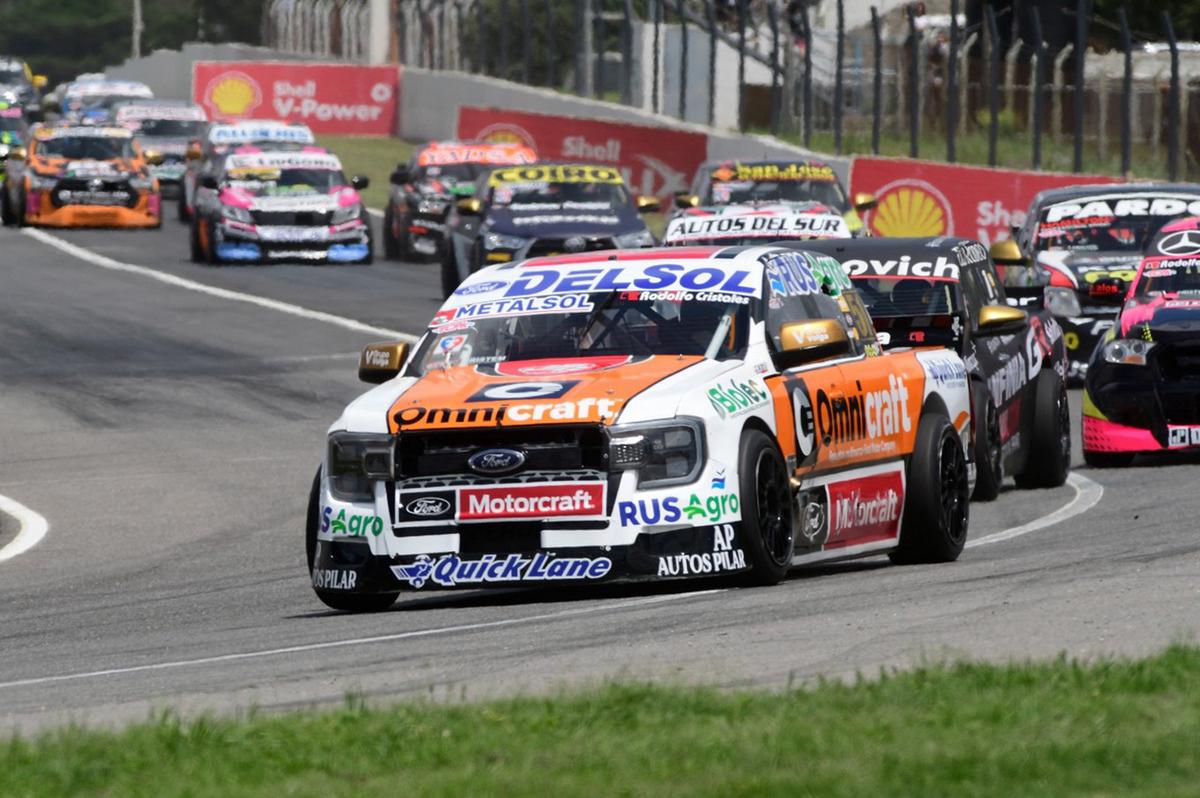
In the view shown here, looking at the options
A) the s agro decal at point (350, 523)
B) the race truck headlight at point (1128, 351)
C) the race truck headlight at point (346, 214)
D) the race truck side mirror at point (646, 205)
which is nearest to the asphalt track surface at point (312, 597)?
the s agro decal at point (350, 523)

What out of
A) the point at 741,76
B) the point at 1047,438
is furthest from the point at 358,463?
the point at 741,76

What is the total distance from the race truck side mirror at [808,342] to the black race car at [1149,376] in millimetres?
6064

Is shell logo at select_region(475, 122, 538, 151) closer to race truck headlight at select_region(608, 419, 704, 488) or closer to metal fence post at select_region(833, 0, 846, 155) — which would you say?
metal fence post at select_region(833, 0, 846, 155)

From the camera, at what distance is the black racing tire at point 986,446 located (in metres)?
14.2

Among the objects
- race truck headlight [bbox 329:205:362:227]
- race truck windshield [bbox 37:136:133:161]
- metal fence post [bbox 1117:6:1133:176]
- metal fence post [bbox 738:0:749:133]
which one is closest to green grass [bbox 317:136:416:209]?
race truck windshield [bbox 37:136:133:161]

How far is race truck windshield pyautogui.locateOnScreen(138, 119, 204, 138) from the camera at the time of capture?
5197cm

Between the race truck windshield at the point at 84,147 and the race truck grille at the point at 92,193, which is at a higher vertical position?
A: the race truck windshield at the point at 84,147

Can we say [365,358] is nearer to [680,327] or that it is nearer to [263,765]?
[680,327]

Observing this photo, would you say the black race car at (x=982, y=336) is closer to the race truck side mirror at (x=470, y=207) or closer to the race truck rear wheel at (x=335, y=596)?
the race truck rear wheel at (x=335, y=596)

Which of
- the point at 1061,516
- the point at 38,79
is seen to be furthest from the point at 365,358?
the point at 38,79

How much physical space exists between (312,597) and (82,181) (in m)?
30.2

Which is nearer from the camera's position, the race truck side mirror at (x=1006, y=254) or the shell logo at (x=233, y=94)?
the race truck side mirror at (x=1006, y=254)

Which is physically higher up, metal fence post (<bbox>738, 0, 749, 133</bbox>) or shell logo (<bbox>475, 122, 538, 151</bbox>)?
metal fence post (<bbox>738, 0, 749, 133</bbox>)

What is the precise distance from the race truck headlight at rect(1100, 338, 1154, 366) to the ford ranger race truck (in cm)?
498
